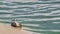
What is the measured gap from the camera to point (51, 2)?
201 inches

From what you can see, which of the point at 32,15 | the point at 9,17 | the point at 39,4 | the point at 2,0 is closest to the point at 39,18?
the point at 32,15

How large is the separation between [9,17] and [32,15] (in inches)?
20.9

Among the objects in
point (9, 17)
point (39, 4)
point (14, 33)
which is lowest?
point (14, 33)

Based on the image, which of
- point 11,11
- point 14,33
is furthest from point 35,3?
point 14,33

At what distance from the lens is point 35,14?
4.12 metres

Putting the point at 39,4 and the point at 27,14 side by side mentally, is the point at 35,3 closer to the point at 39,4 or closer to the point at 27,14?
the point at 39,4

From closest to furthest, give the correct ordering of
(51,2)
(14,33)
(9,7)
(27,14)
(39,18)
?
(14,33), (39,18), (27,14), (9,7), (51,2)

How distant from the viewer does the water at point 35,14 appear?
3336 millimetres

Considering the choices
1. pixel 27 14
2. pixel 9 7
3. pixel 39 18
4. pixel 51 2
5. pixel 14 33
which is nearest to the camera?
pixel 14 33

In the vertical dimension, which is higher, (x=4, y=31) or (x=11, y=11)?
(x=11, y=11)

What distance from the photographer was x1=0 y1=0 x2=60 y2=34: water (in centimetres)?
334

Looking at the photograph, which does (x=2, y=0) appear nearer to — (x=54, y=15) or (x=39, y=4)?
(x=39, y=4)

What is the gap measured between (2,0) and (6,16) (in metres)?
1.39

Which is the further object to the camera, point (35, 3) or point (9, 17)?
point (35, 3)
